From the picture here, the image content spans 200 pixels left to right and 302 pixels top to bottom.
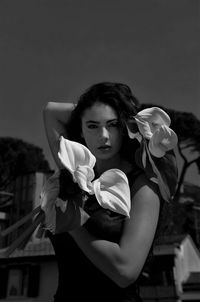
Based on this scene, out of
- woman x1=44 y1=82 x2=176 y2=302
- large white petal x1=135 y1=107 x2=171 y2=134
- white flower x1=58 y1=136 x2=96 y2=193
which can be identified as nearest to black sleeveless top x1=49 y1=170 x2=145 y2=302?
woman x1=44 y1=82 x2=176 y2=302

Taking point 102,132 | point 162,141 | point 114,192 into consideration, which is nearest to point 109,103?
point 102,132

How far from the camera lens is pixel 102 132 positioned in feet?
3.64

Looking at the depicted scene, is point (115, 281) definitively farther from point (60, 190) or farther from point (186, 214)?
point (186, 214)

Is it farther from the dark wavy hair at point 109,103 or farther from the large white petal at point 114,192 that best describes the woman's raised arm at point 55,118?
the large white petal at point 114,192

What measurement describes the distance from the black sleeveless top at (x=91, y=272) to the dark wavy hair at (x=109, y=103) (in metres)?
0.24

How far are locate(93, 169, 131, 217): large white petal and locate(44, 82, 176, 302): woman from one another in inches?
2.0

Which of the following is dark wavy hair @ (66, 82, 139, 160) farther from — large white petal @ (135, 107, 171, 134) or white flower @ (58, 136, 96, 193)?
white flower @ (58, 136, 96, 193)

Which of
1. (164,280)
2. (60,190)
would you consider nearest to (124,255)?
(60,190)

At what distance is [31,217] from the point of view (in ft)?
3.66

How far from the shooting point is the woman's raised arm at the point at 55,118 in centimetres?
127

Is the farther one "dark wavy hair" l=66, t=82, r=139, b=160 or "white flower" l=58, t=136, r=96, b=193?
"dark wavy hair" l=66, t=82, r=139, b=160

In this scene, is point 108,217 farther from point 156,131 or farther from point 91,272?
point 156,131

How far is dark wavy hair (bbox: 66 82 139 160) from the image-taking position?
3.78 ft

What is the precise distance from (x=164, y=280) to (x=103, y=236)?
524 inches
